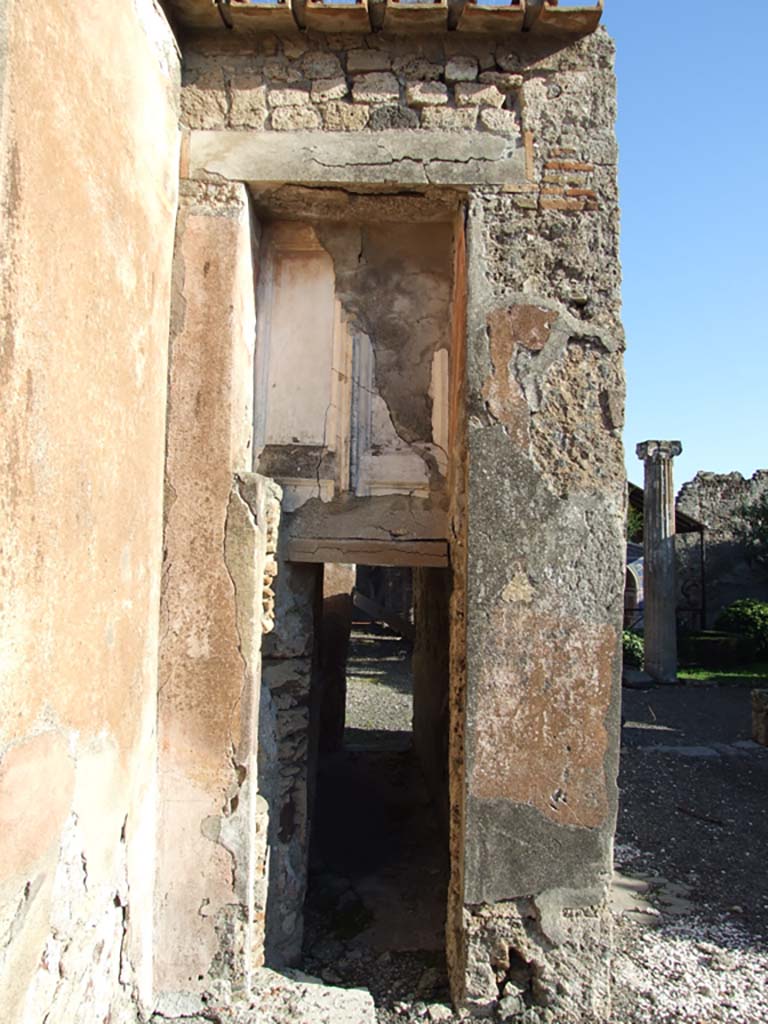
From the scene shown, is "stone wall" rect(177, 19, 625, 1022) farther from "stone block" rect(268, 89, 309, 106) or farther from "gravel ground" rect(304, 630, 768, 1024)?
"gravel ground" rect(304, 630, 768, 1024)

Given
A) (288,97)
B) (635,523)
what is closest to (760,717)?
(288,97)

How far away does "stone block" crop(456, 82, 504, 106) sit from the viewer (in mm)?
3438

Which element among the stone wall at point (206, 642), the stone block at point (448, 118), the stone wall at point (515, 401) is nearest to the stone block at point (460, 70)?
the stone wall at point (515, 401)

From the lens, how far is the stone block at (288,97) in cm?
344

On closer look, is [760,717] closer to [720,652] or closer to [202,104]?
[720,652]

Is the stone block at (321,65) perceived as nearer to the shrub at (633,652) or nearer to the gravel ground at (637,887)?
the gravel ground at (637,887)

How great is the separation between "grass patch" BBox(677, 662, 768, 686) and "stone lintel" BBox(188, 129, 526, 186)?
12.2 metres

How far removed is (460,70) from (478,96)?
145 millimetres

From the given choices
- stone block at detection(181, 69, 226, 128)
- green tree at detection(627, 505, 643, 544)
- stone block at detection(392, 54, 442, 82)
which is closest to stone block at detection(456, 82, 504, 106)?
stone block at detection(392, 54, 442, 82)

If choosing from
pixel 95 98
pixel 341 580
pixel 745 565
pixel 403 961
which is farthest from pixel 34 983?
pixel 745 565

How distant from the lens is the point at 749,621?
15.8m

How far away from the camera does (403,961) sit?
149 inches

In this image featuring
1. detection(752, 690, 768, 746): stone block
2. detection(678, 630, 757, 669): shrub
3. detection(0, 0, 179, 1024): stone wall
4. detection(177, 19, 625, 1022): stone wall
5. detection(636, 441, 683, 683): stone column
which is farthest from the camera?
detection(678, 630, 757, 669): shrub

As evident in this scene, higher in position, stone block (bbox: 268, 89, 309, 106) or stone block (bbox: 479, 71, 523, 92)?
stone block (bbox: 479, 71, 523, 92)
